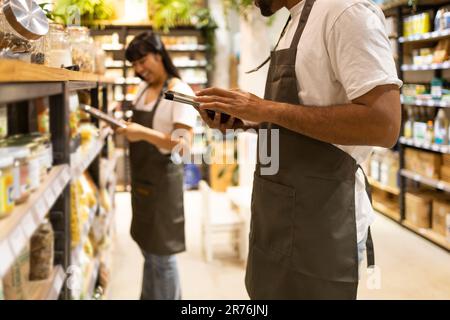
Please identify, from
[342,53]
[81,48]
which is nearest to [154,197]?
[81,48]

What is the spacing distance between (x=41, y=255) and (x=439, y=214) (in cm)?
317

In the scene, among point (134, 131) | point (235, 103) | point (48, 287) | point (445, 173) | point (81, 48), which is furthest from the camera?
point (445, 173)

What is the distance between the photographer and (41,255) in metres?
1.49

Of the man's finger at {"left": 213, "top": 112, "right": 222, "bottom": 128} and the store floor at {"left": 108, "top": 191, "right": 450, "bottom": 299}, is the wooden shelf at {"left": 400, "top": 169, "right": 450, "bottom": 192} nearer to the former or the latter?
the store floor at {"left": 108, "top": 191, "right": 450, "bottom": 299}

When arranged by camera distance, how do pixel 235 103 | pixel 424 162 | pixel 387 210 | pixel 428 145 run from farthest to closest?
1. pixel 387 210
2. pixel 424 162
3. pixel 428 145
4. pixel 235 103

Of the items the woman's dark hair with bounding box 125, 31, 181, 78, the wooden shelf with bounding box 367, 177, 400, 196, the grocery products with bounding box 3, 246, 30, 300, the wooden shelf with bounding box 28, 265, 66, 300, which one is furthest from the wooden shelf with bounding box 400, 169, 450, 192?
the grocery products with bounding box 3, 246, 30, 300

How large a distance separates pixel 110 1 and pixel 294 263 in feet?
3.22

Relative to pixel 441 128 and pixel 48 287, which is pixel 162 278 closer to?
pixel 48 287

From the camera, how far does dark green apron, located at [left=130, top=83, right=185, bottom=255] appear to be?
246 centimetres

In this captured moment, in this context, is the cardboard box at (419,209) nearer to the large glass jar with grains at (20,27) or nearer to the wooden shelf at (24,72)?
the wooden shelf at (24,72)

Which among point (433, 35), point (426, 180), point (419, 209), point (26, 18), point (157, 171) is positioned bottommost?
point (419, 209)

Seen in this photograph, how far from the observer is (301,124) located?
1.03 meters

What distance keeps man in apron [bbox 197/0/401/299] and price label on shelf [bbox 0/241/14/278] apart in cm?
48
